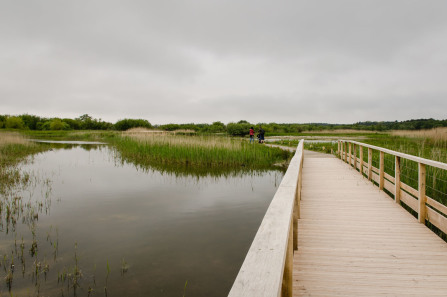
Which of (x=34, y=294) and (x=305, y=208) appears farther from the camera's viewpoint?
(x=305, y=208)

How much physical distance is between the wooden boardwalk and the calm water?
1.34 m

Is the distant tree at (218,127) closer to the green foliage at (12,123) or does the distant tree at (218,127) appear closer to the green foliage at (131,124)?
the green foliage at (131,124)

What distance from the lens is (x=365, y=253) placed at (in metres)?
3.07

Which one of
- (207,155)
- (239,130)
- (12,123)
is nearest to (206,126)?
(239,130)

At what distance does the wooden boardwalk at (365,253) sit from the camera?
7.88 ft

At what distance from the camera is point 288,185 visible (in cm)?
279

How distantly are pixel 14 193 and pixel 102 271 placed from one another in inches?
216

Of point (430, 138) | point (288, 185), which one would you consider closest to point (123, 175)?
point (288, 185)

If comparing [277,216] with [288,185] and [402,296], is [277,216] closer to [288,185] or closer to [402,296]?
[288,185]

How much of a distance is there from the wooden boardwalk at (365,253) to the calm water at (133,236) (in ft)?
4.39

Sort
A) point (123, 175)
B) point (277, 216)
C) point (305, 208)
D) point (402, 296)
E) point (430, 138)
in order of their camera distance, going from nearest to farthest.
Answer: point (277, 216), point (402, 296), point (305, 208), point (123, 175), point (430, 138)

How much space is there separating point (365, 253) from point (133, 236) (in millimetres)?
3884

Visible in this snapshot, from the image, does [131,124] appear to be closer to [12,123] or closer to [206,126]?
[206,126]

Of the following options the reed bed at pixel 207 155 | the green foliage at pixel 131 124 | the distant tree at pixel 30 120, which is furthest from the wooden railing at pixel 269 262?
the distant tree at pixel 30 120
